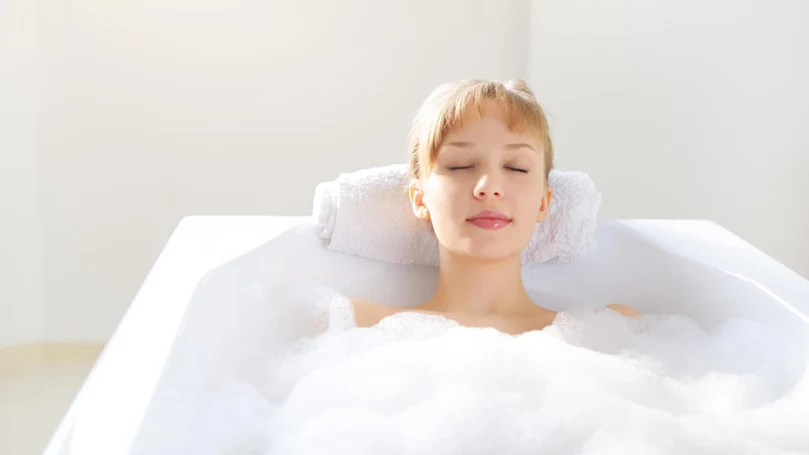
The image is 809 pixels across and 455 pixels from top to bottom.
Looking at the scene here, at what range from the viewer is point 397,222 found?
5.39 feet

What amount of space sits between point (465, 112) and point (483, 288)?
281 mm

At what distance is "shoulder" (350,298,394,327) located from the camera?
4.88 ft

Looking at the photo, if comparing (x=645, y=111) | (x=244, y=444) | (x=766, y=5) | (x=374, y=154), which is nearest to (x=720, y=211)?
(x=645, y=111)

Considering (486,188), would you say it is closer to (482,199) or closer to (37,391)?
(482,199)

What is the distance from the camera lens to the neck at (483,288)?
1531 millimetres

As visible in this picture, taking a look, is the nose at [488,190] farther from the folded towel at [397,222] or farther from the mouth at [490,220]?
the folded towel at [397,222]

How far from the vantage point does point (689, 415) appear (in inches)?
46.6

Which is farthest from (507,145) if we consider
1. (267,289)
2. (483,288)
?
(267,289)

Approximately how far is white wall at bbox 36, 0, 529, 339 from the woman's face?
45.4 inches

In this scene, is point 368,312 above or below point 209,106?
below

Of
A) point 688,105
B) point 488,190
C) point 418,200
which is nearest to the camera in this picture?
point 488,190

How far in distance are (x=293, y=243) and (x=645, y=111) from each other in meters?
1.30

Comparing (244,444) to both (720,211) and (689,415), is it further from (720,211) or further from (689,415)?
(720,211)

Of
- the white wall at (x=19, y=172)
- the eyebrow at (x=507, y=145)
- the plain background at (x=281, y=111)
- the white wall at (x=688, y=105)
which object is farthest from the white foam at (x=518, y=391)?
the white wall at (x=19, y=172)
